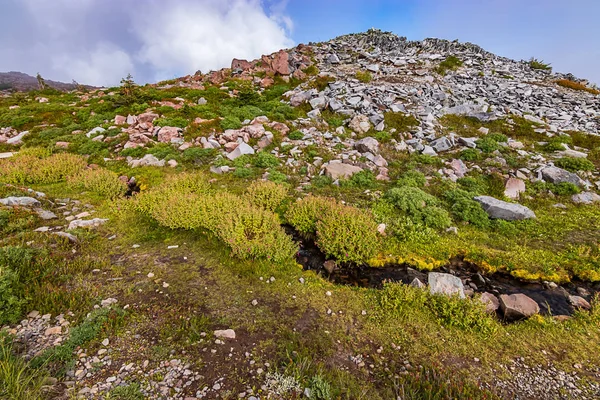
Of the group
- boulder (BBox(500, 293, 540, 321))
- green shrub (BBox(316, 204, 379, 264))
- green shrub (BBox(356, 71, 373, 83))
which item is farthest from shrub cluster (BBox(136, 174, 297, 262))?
green shrub (BBox(356, 71, 373, 83))

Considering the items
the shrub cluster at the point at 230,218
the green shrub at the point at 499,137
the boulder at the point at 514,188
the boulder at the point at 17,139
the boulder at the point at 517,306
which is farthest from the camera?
the boulder at the point at 17,139

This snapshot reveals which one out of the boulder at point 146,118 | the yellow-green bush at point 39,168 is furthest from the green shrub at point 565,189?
the boulder at point 146,118

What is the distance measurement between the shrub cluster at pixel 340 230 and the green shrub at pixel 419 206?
176 cm

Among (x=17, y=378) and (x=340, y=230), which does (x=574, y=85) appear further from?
(x=17, y=378)

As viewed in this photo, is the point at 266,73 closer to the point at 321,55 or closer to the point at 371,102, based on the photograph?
the point at 321,55

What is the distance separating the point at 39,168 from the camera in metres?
12.3

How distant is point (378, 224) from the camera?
949 cm

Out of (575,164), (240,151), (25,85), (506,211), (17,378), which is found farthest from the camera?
(25,85)

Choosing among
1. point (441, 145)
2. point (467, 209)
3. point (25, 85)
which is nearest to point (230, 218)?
point (467, 209)

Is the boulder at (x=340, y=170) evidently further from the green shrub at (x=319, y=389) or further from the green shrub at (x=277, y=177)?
the green shrub at (x=319, y=389)

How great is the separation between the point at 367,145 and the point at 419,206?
17.8 ft

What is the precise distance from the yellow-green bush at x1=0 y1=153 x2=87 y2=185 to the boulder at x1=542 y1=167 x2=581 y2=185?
22051 millimetres

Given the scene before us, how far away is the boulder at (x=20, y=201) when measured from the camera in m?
9.03

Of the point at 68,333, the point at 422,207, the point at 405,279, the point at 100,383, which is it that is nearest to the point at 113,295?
the point at 68,333
